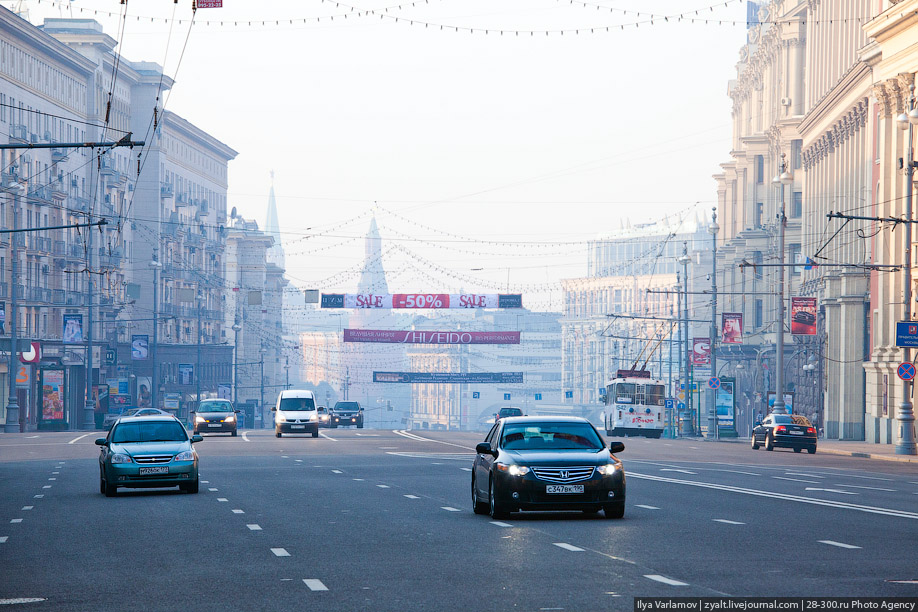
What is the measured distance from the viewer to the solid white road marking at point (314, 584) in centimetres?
1165

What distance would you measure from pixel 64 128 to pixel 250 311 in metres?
58.2

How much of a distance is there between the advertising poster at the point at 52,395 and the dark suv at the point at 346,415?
16872mm

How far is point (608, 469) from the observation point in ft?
58.9

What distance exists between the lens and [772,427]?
5169 cm

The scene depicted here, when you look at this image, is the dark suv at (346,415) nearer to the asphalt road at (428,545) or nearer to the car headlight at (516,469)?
the asphalt road at (428,545)

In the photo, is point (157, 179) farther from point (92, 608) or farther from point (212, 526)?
point (92, 608)

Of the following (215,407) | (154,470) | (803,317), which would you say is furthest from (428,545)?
(215,407)

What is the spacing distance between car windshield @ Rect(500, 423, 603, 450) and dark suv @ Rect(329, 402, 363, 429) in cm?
6721

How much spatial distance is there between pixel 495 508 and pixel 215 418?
1822 inches

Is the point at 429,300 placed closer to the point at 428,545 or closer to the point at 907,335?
the point at 907,335

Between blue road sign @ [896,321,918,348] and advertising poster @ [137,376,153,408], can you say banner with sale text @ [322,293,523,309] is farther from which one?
blue road sign @ [896,321,918,348]

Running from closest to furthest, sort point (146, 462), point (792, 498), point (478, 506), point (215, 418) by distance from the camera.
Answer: point (478, 506) < point (792, 498) < point (146, 462) < point (215, 418)

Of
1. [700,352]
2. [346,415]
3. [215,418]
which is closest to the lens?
[215,418]

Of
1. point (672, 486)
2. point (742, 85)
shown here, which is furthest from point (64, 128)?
point (672, 486)
